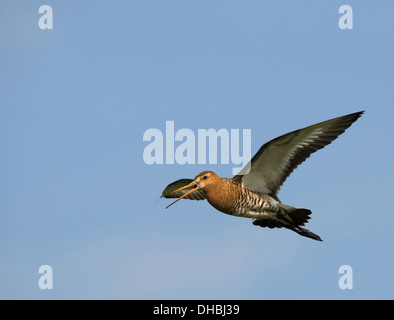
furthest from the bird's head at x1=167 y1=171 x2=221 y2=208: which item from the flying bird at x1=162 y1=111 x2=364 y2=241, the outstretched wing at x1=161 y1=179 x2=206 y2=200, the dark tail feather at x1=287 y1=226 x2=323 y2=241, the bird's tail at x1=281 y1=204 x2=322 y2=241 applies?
the dark tail feather at x1=287 y1=226 x2=323 y2=241

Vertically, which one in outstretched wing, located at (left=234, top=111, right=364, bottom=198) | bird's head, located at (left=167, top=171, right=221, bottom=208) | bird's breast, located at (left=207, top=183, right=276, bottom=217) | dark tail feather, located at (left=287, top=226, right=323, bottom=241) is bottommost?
dark tail feather, located at (left=287, top=226, right=323, bottom=241)

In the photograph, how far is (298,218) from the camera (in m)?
18.5

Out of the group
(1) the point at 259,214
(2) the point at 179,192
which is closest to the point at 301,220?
(1) the point at 259,214

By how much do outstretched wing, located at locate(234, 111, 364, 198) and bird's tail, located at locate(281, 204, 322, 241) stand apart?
0.46m

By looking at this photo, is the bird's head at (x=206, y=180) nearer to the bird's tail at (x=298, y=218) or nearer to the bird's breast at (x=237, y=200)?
the bird's breast at (x=237, y=200)

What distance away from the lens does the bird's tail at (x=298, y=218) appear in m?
18.4

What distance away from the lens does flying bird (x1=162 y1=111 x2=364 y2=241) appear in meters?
18.1

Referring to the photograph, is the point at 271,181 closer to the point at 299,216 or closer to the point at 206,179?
the point at 299,216

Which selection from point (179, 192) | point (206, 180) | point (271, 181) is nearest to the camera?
point (206, 180)

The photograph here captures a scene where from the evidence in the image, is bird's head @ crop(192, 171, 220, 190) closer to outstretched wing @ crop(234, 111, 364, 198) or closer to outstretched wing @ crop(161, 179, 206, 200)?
outstretched wing @ crop(234, 111, 364, 198)

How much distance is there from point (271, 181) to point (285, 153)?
63 cm

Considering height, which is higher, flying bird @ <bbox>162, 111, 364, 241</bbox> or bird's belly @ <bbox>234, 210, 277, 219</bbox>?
flying bird @ <bbox>162, 111, 364, 241</bbox>

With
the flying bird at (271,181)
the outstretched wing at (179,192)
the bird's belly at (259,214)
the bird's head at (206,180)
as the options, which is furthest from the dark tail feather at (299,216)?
the outstretched wing at (179,192)
